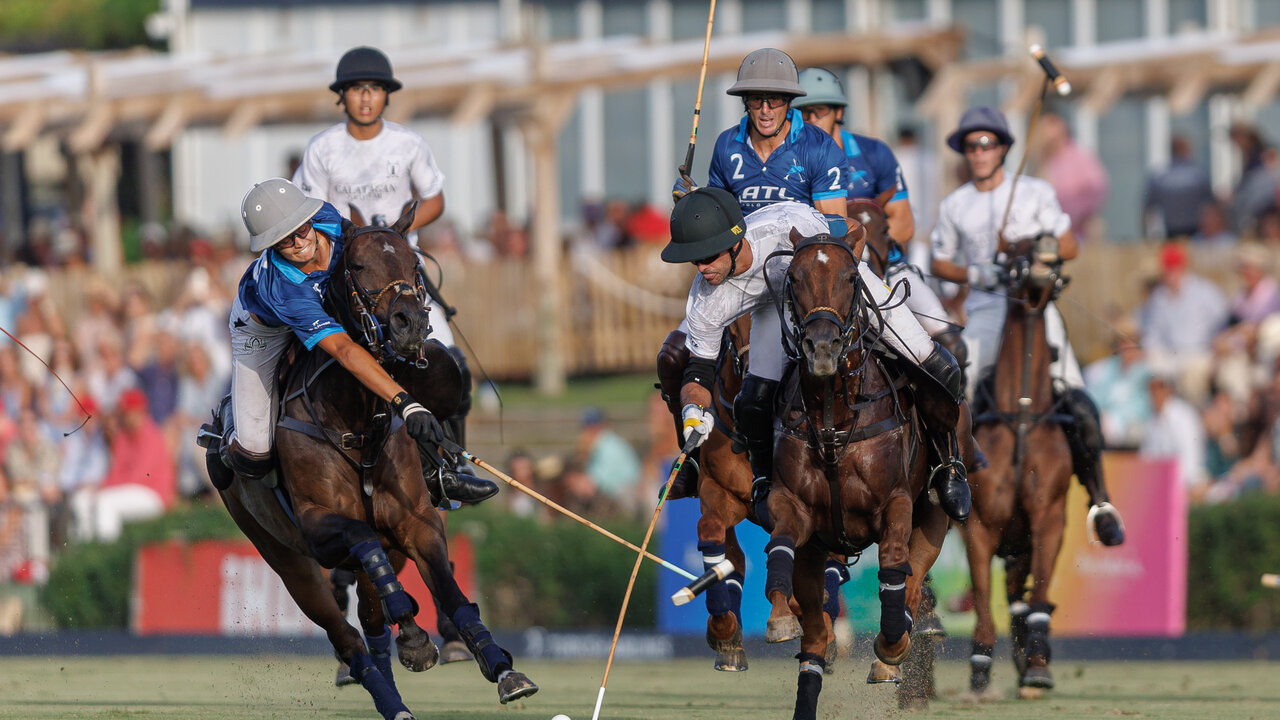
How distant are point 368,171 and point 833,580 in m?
3.01

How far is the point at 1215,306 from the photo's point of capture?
50.3ft

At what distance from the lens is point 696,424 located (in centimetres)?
813

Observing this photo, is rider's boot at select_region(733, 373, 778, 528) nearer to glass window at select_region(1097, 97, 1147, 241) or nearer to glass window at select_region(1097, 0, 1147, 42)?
glass window at select_region(1097, 97, 1147, 241)

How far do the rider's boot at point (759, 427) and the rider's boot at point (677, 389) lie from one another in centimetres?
36

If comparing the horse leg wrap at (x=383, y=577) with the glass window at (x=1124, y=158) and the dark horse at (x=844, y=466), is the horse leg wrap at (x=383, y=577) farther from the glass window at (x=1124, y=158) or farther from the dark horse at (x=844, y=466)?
the glass window at (x=1124, y=158)

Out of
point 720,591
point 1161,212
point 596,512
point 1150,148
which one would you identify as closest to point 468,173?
point 1150,148

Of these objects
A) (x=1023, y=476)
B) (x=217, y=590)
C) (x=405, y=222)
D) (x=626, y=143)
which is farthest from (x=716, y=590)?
(x=626, y=143)

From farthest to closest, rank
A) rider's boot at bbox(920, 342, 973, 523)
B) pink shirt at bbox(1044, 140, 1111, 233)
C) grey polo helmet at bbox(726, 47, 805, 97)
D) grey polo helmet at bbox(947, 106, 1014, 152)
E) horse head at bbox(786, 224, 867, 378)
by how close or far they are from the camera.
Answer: pink shirt at bbox(1044, 140, 1111, 233) → grey polo helmet at bbox(947, 106, 1014, 152) → grey polo helmet at bbox(726, 47, 805, 97) → rider's boot at bbox(920, 342, 973, 523) → horse head at bbox(786, 224, 867, 378)

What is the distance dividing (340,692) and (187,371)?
5566 millimetres

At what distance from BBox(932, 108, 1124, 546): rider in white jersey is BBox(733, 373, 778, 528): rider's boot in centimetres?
232

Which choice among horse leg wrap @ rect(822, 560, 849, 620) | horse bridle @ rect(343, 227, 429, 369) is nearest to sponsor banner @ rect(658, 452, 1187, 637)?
horse leg wrap @ rect(822, 560, 849, 620)

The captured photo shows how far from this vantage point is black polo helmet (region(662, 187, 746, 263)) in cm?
804

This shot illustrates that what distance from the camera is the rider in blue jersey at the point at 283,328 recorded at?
26.0 ft

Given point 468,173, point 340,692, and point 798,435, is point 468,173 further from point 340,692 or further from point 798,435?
point 798,435
